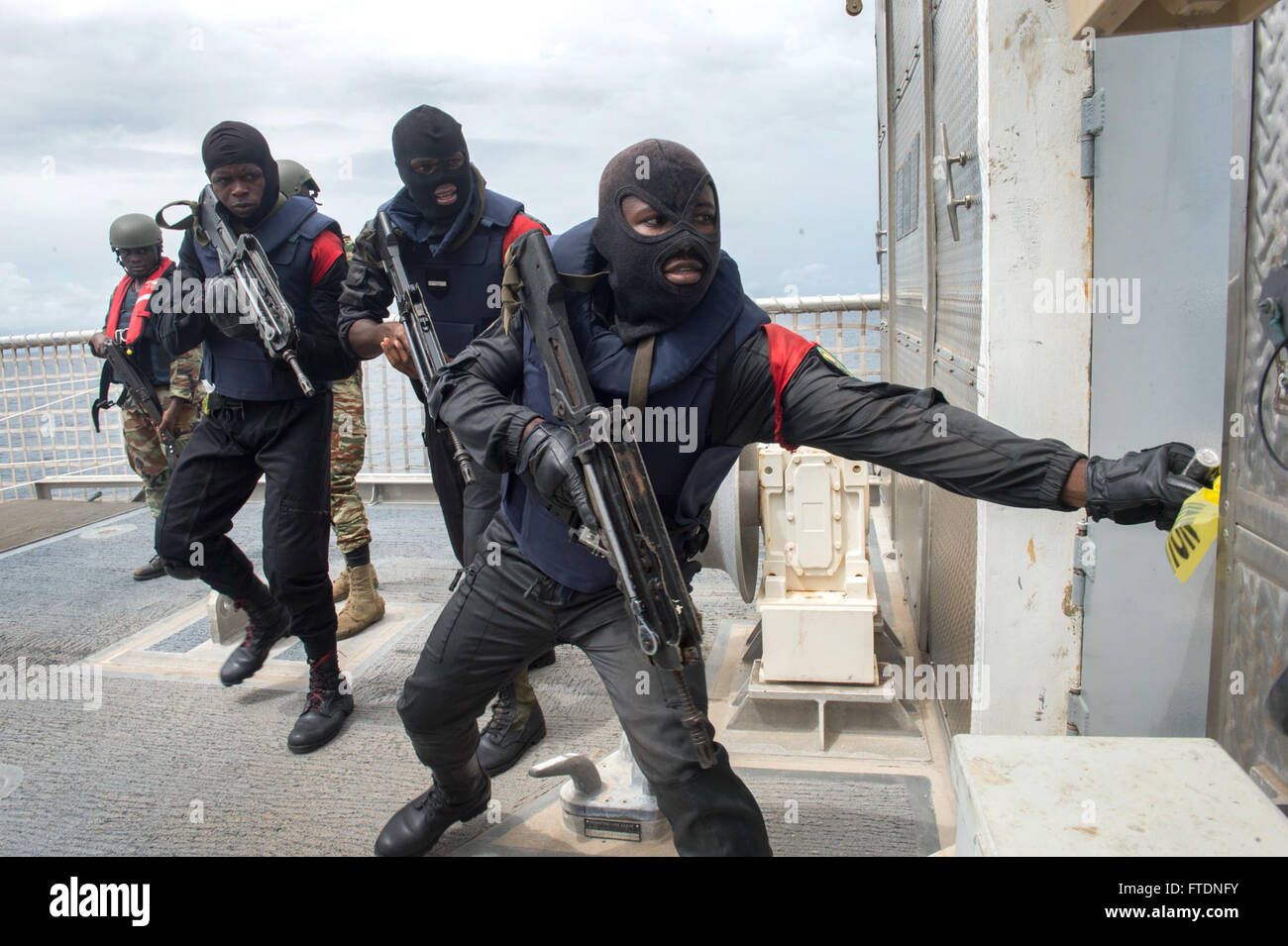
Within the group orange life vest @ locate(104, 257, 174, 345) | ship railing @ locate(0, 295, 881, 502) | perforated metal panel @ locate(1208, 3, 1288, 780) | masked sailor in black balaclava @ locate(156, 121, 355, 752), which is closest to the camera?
perforated metal panel @ locate(1208, 3, 1288, 780)

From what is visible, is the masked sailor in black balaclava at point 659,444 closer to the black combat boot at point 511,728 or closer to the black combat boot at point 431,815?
the black combat boot at point 431,815

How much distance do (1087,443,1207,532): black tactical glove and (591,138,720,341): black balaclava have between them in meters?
0.93

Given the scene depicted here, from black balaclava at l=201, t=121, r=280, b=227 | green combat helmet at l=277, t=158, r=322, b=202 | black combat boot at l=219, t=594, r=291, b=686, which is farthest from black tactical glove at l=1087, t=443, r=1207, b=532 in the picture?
green combat helmet at l=277, t=158, r=322, b=202

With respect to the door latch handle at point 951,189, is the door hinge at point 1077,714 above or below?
below

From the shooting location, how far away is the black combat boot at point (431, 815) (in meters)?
2.59

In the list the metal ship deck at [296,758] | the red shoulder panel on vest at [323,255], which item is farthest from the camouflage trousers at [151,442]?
the red shoulder panel on vest at [323,255]

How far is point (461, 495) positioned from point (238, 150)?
4.85 feet

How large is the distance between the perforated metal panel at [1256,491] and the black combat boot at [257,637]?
3266 mm

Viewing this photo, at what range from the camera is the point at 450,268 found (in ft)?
10.6

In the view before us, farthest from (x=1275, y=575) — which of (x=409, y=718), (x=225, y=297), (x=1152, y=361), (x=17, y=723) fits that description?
(x=17, y=723)

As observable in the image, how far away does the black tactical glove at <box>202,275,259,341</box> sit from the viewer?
3291 millimetres

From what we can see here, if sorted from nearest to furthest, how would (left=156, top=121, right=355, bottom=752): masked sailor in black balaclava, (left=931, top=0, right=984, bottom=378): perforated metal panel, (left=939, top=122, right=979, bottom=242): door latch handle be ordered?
(left=931, top=0, right=984, bottom=378): perforated metal panel → (left=939, top=122, right=979, bottom=242): door latch handle → (left=156, top=121, right=355, bottom=752): masked sailor in black balaclava

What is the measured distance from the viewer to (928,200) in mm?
3396

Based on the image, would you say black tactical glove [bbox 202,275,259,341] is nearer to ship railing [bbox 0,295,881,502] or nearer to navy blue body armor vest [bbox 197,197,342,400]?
navy blue body armor vest [bbox 197,197,342,400]
